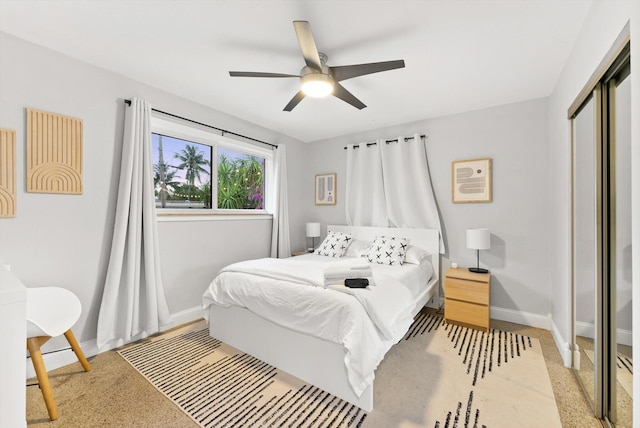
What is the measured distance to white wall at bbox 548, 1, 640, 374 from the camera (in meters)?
1.15

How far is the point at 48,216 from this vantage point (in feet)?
7.31

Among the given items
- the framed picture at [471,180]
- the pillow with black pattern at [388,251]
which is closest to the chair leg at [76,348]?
the pillow with black pattern at [388,251]

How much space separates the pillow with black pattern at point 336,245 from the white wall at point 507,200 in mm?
1310

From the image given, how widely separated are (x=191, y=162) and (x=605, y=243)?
12.6 feet

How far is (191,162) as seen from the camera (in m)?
3.43

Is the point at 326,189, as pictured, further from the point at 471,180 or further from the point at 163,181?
the point at 163,181

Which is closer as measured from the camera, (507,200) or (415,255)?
(507,200)

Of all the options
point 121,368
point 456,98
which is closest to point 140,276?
point 121,368

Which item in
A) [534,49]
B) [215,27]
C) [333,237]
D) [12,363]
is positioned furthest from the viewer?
[333,237]

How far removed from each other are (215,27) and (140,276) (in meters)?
2.36

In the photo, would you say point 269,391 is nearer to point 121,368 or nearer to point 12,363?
point 121,368

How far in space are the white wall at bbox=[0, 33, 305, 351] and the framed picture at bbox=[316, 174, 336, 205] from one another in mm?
2097

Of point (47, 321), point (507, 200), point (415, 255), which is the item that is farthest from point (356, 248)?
point (47, 321)

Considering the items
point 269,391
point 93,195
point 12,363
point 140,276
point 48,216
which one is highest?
point 93,195
